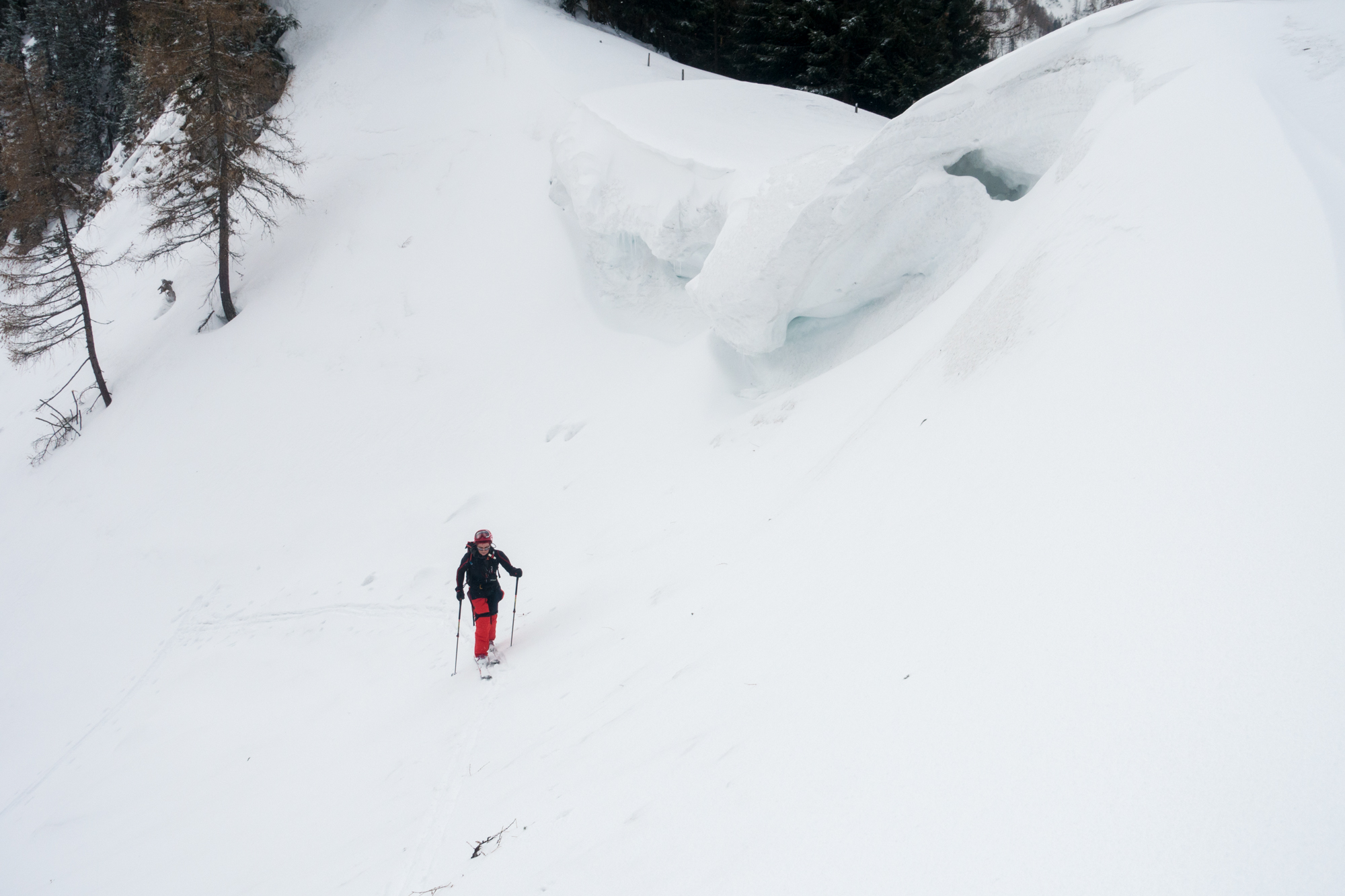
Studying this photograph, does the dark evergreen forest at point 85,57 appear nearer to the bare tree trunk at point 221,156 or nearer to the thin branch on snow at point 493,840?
the bare tree trunk at point 221,156

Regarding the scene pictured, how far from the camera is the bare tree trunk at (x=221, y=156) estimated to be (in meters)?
17.3

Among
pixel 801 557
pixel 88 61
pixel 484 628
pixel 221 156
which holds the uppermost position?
pixel 88 61

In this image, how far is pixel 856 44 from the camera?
21156mm

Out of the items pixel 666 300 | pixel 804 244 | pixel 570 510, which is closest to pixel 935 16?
pixel 666 300

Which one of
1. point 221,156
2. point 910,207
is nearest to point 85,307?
point 221,156

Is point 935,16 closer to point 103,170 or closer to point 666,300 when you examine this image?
point 666,300

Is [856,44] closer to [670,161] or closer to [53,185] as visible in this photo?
[670,161]

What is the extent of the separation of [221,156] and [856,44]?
18687mm

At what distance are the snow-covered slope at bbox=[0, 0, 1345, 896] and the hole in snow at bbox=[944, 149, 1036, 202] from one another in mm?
656

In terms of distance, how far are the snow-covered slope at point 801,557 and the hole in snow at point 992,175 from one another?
0.66m

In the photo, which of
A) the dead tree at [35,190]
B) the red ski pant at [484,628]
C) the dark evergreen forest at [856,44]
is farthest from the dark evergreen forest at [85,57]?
the red ski pant at [484,628]

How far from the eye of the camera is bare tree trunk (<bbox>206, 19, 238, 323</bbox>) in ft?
56.7

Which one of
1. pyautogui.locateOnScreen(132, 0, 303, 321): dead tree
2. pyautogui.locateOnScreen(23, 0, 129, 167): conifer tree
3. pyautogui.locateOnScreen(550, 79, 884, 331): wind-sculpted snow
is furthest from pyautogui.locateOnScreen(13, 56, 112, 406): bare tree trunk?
pyautogui.locateOnScreen(23, 0, 129, 167): conifer tree

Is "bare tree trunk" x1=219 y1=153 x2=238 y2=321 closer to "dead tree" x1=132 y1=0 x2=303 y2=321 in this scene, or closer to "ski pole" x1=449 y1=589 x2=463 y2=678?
"dead tree" x1=132 y1=0 x2=303 y2=321
